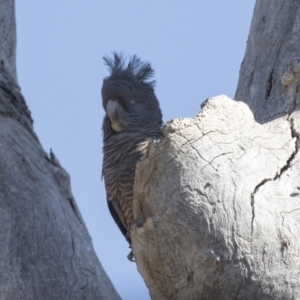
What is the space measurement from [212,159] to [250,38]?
1.26m

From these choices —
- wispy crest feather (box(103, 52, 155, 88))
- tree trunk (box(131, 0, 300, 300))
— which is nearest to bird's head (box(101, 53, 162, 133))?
wispy crest feather (box(103, 52, 155, 88))

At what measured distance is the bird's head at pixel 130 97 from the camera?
4.36 meters

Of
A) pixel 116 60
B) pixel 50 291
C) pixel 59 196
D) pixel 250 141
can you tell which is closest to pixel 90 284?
pixel 50 291

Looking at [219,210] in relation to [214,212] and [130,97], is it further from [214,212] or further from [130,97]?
[130,97]

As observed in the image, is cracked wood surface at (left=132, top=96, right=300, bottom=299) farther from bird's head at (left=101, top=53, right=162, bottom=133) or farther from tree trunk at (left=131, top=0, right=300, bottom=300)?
bird's head at (left=101, top=53, right=162, bottom=133)

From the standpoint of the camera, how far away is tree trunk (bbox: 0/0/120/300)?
3.03 m

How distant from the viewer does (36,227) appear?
10.7 ft

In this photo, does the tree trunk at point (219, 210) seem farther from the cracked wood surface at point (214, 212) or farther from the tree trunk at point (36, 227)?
the tree trunk at point (36, 227)

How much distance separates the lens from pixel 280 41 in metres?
3.32

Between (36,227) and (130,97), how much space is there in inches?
55.7

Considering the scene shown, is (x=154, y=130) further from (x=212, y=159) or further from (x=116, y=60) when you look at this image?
(x=212, y=159)

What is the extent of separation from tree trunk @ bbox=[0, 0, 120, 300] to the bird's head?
63 centimetres

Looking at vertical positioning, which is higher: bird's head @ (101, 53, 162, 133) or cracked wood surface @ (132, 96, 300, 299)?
bird's head @ (101, 53, 162, 133)

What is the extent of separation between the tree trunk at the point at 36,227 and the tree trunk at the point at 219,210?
63cm
